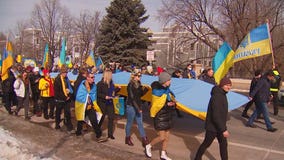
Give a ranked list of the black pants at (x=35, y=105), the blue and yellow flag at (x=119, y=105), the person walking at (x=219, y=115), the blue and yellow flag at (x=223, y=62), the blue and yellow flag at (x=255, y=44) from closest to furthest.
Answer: the person walking at (x=219, y=115)
the blue and yellow flag at (x=223, y=62)
the blue and yellow flag at (x=255, y=44)
the blue and yellow flag at (x=119, y=105)
the black pants at (x=35, y=105)

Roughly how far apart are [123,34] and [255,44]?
25445 millimetres

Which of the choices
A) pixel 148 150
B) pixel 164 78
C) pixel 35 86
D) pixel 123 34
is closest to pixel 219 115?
pixel 164 78

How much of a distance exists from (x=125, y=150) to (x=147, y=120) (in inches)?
131

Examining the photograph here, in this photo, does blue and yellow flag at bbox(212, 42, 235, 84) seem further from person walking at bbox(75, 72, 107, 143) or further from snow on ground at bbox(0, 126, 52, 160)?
snow on ground at bbox(0, 126, 52, 160)

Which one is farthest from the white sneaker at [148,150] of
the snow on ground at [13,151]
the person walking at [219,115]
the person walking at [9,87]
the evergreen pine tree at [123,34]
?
the evergreen pine tree at [123,34]

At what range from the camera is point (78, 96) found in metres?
7.23

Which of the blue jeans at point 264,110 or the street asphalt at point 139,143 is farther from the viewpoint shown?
the blue jeans at point 264,110

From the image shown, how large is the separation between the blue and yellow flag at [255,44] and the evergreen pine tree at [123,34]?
945 inches

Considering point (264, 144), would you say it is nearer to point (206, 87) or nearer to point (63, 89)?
point (206, 87)

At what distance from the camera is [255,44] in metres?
8.91

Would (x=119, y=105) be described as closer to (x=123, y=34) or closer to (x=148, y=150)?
(x=148, y=150)

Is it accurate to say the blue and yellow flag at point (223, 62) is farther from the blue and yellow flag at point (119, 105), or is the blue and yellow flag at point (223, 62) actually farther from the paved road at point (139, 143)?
the blue and yellow flag at point (119, 105)

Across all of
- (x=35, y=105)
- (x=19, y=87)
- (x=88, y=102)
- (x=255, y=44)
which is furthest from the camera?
(x=35, y=105)

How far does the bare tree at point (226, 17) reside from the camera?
22125mm
